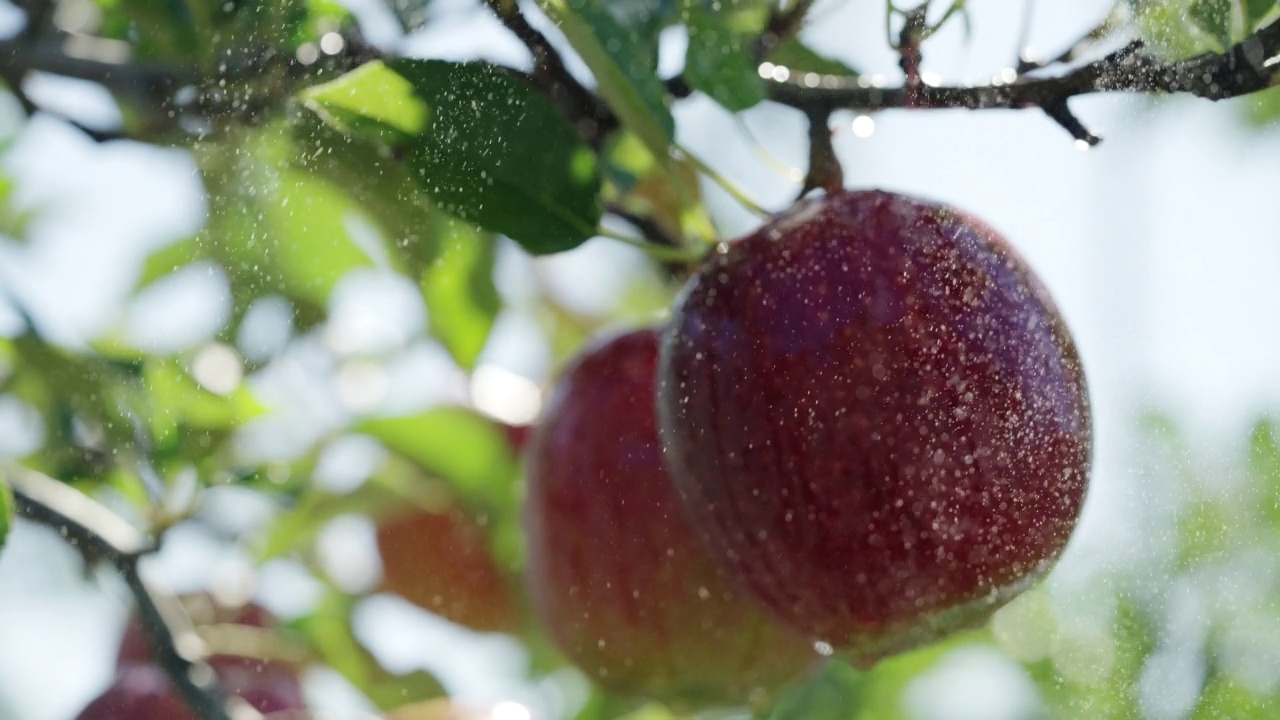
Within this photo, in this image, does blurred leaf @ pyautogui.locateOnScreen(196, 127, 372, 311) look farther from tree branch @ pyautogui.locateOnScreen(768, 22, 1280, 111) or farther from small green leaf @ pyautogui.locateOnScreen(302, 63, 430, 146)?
tree branch @ pyautogui.locateOnScreen(768, 22, 1280, 111)

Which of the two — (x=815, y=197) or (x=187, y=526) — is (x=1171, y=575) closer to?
(x=815, y=197)

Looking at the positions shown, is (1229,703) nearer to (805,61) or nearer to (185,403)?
(805,61)

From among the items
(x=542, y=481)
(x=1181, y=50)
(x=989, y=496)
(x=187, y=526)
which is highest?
(x=1181, y=50)

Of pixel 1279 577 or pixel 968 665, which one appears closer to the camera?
pixel 1279 577

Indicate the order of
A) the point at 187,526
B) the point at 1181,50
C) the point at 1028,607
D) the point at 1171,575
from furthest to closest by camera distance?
the point at 187,526, the point at 1028,607, the point at 1171,575, the point at 1181,50

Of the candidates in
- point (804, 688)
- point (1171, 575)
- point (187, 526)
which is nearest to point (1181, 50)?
point (1171, 575)

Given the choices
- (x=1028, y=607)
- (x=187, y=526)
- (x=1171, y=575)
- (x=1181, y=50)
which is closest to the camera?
(x=1181, y=50)

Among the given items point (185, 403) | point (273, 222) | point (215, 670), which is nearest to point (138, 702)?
point (215, 670)
